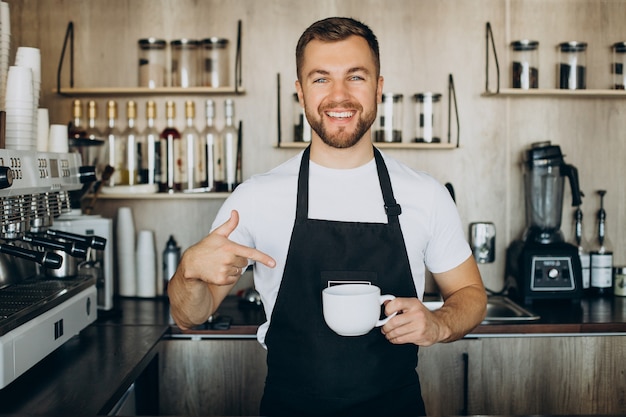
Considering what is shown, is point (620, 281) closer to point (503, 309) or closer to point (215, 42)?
point (503, 309)

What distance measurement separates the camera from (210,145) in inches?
115

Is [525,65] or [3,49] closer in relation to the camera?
[3,49]

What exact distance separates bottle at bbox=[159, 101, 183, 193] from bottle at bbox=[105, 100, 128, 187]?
18 centimetres

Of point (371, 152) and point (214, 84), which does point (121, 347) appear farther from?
point (214, 84)

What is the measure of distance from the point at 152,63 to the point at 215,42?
1.01 ft

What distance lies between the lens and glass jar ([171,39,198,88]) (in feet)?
9.55

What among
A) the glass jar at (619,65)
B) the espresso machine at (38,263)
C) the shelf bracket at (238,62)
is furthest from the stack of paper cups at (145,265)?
Answer: the glass jar at (619,65)

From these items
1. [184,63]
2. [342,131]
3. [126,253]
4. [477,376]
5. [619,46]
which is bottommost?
[477,376]

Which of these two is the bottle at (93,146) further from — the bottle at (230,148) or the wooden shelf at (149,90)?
the bottle at (230,148)

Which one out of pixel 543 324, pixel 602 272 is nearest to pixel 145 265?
pixel 543 324

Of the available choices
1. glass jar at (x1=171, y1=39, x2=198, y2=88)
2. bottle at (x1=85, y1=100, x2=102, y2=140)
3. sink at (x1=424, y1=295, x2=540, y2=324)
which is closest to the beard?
sink at (x1=424, y1=295, x2=540, y2=324)

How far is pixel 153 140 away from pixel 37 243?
4.21ft

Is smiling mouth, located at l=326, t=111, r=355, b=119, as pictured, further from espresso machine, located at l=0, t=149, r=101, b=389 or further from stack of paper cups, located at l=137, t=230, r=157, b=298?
stack of paper cups, located at l=137, t=230, r=157, b=298

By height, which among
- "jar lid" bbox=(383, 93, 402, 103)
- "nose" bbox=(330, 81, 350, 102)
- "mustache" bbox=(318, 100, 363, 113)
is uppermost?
"jar lid" bbox=(383, 93, 402, 103)
